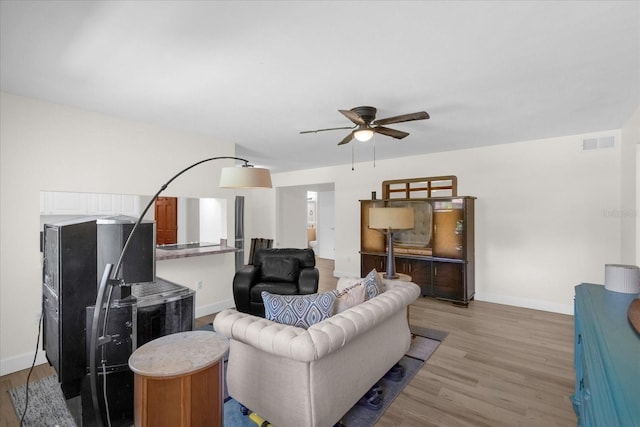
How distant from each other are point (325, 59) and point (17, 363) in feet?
12.0

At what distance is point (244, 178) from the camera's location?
269cm

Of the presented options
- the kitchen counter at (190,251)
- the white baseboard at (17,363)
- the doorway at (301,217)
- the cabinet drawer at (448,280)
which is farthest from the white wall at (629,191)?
the white baseboard at (17,363)

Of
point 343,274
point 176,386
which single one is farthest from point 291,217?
point 176,386

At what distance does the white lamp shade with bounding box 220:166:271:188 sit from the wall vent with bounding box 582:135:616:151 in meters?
4.08

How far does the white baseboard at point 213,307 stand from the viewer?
3890mm

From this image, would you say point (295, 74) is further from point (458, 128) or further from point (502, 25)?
point (458, 128)

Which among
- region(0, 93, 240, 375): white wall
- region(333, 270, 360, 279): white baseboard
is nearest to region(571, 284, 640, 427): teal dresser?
region(0, 93, 240, 375): white wall

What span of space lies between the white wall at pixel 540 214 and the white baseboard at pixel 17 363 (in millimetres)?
5440

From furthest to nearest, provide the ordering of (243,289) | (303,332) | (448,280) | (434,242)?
(434,242)
(448,280)
(243,289)
(303,332)

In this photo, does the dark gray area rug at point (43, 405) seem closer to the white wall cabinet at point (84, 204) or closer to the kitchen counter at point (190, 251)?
the kitchen counter at point (190, 251)

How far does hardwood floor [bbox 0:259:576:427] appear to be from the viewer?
78.0 inches

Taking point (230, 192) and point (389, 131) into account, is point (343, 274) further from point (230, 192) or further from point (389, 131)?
point (389, 131)

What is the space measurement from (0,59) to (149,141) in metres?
1.48

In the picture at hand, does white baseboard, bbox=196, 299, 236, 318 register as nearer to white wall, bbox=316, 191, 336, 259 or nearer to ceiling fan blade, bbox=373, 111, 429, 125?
ceiling fan blade, bbox=373, 111, 429, 125
